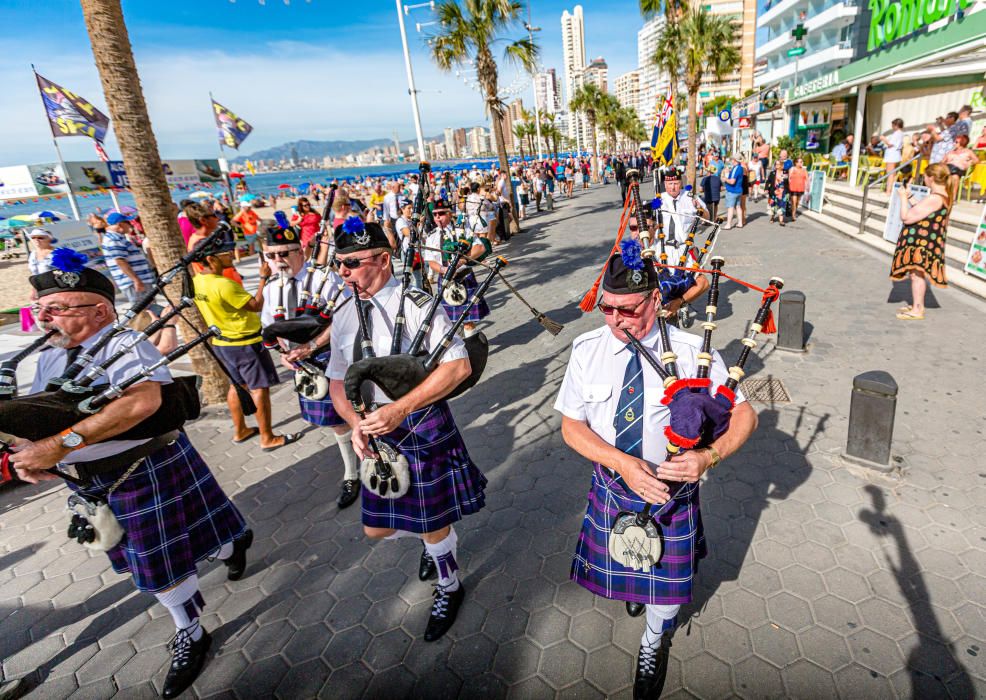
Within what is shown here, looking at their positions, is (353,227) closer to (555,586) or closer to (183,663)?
(555,586)

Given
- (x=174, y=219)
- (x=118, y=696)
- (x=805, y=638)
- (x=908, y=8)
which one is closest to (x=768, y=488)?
(x=805, y=638)

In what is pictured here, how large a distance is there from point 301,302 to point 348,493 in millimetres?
1853

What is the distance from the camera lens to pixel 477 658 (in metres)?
3.04

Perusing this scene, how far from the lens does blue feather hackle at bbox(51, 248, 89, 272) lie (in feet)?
8.52

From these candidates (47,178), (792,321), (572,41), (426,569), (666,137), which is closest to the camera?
(426,569)

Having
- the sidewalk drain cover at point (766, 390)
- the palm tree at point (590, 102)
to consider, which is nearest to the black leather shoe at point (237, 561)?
the sidewalk drain cover at point (766, 390)

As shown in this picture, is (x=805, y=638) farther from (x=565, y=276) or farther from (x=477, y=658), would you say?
(x=565, y=276)

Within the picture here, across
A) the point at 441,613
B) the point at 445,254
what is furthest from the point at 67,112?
the point at 441,613

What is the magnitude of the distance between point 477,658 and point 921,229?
8293 mm

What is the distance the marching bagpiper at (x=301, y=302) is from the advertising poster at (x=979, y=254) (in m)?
10.3

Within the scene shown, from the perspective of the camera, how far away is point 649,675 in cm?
271

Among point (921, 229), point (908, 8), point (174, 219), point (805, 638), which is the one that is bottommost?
point (805, 638)

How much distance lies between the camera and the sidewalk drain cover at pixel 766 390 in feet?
18.5

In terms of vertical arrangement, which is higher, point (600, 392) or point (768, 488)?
point (600, 392)
